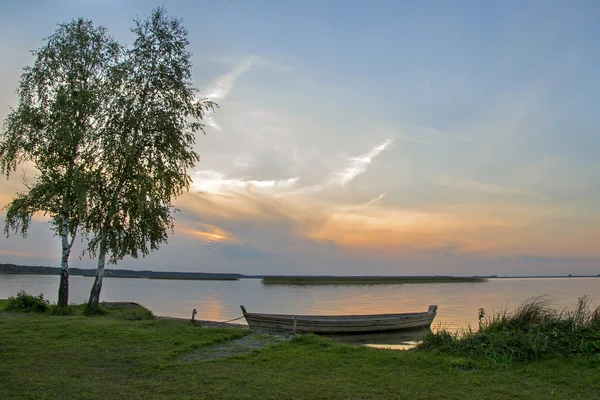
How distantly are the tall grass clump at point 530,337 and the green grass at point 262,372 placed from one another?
1.16ft

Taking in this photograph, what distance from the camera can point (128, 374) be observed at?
8953 millimetres

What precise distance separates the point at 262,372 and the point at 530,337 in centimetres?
652

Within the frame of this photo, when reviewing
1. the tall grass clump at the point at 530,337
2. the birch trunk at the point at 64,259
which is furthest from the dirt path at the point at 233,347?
the birch trunk at the point at 64,259

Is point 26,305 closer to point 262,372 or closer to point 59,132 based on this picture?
point 59,132

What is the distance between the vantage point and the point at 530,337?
10.1 metres

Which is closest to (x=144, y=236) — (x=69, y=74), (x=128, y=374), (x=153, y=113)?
(x=153, y=113)

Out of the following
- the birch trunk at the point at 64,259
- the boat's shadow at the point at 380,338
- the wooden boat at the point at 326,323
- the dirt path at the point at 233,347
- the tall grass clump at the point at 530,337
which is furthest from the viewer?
the birch trunk at the point at 64,259

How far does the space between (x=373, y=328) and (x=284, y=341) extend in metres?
9.13

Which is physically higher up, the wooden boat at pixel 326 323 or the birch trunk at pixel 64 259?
the birch trunk at pixel 64 259

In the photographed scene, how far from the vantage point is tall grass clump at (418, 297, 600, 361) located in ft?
32.4

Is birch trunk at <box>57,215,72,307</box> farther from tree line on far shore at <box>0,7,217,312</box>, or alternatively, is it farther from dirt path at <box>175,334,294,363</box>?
dirt path at <box>175,334,294,363</box>

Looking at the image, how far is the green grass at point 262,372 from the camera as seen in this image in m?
7.52

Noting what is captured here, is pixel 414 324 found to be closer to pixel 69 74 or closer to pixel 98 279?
pixel 98 279

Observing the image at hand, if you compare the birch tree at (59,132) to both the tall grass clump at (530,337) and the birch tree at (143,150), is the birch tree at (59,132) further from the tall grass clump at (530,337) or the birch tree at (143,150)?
the tall grass clump at (530,337)
